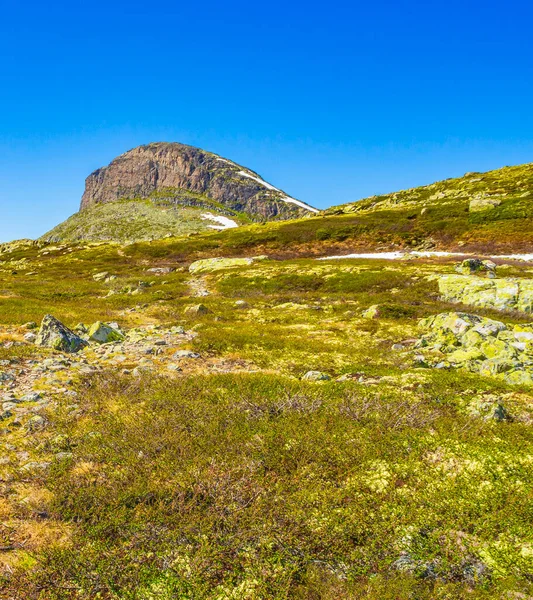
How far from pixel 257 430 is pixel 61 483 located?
180 inches

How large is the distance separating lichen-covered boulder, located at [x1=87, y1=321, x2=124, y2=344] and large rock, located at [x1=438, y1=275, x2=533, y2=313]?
27.5 meters

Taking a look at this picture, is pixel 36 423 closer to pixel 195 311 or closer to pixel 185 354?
pixel 185 354

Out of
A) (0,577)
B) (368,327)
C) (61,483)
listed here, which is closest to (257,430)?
(61,483)

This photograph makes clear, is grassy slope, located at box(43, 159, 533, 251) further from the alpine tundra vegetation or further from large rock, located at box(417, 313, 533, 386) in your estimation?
the alpine tundra vegetation

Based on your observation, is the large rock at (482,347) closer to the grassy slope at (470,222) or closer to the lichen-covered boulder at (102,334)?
the lichen-covered boulder at (102,334)

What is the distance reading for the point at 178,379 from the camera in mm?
13180

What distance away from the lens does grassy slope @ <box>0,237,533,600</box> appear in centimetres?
544

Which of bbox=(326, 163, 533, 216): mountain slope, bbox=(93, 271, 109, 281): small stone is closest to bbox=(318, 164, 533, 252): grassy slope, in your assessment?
bbox=(326, 163, 533, 216): mountain slope

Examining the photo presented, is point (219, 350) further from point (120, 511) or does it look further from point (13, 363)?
point (120, 511)

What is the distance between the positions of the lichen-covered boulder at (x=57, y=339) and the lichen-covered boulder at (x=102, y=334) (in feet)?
2.62

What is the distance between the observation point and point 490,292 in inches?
1156

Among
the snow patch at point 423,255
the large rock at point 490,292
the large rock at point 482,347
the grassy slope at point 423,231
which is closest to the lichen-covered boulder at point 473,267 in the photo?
the large rock at point 490,292

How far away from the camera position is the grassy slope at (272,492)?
214 inches

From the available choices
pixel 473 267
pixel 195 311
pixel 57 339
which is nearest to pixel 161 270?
pixel 195 311
